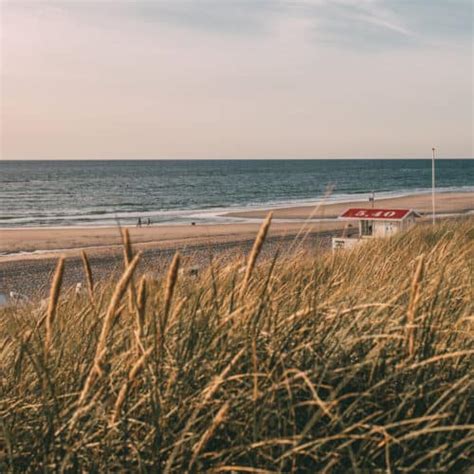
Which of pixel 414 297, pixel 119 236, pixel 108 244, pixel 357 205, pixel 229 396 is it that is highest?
pixel 414 297

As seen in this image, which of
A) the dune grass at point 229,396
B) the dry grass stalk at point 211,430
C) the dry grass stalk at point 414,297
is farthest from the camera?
the dry grass stalk at point 414,297

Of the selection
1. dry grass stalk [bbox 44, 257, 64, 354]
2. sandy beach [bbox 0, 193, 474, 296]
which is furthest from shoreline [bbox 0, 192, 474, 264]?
dry grass stalk [bbox 44, 257, 64, 354]

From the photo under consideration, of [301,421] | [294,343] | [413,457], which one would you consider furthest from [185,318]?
[413,457]

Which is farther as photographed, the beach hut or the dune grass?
the beach hut

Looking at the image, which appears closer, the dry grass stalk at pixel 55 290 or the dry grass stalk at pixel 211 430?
the dry grass stalk at pixel 211 430

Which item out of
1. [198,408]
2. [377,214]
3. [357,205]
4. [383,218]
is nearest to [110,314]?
[198,408]

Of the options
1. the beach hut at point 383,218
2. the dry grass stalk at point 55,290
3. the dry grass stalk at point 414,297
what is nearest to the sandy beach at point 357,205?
the beach hut at point 383,218

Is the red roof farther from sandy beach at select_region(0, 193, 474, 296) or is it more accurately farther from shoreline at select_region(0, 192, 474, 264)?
shoreline at select_region(0, 192, 474, 264)

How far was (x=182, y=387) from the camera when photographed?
2600mm

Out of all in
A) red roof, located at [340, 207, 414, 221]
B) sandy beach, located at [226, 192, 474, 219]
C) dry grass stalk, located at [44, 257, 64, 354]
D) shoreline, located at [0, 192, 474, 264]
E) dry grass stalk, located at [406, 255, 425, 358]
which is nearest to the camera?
dry grass stalk, located at [44, 257, 64, 354]

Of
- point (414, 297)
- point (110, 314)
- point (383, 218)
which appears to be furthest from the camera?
point (383, 218)

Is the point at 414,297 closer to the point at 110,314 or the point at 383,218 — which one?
the point at 110,314

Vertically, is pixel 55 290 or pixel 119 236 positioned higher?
pixel 55 290

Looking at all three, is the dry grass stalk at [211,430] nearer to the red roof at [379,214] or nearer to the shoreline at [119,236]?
the red roof at [379,214]
